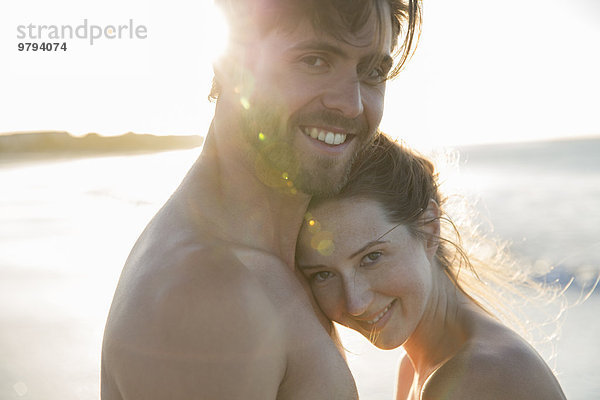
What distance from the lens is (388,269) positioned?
2768 mm

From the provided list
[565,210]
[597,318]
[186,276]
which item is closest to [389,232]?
[186,276]

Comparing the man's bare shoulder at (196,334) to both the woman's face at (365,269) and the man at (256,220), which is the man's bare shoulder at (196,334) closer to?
the man at (256,220)

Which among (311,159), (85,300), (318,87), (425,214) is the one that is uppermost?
(318,87)

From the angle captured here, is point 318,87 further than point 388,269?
No

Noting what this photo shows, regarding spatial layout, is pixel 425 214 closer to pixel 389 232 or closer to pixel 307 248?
pixel 389 232

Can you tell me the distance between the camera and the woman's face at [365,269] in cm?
267

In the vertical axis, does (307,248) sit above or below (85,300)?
above

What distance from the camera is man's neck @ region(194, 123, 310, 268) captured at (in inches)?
88.1

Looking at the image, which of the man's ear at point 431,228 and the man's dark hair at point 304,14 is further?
the man's ear at point 431,228

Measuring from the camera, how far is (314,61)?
91.8 inches

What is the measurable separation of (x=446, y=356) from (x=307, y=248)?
86 cm

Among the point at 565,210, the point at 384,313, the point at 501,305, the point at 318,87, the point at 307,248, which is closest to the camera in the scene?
the point at 318,87

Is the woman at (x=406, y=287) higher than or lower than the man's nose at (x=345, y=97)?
lower

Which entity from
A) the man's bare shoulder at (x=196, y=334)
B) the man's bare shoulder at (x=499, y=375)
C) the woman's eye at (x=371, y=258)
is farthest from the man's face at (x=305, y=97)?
the man's bare shoulder at (x=499, y=375)
